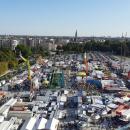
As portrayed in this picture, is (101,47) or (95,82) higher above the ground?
(101,47)

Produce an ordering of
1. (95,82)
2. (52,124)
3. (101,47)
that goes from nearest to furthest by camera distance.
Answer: (52,124)
(95,82)
(101,47)

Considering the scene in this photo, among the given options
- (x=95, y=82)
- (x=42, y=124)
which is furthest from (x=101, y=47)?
(x=42, y=124)

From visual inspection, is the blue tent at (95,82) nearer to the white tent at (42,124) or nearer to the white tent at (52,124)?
the white tent at (52,124)

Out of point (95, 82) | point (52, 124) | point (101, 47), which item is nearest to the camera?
point (52, 124)

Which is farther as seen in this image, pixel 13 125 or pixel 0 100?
pixel 0 100

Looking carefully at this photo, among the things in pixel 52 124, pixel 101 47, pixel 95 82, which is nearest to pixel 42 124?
pixel 52 124

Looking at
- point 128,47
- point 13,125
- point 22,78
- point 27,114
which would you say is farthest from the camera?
point 128,47

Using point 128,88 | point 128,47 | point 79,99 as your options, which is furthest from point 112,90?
point 128,47

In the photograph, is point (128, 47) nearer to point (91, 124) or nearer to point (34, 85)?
point (34, 85)

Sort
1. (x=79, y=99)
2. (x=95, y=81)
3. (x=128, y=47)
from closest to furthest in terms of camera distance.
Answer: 1. (x=79, y=99)
2. (x=95, y=81)
3. (x=128, y=47)

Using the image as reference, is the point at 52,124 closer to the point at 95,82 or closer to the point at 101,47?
the point at 95,82

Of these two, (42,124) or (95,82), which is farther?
(95,82)
